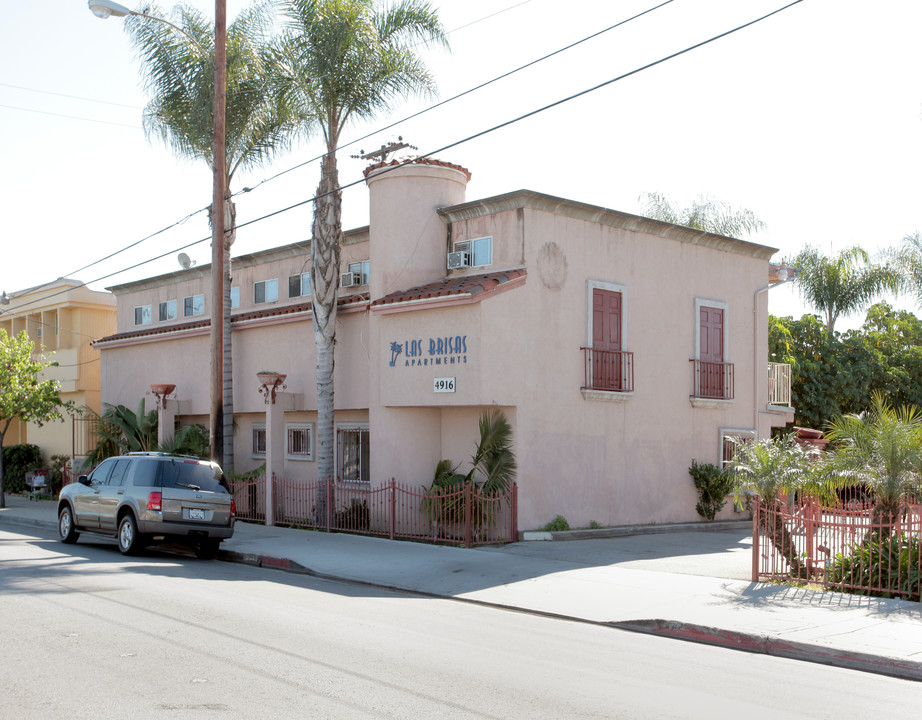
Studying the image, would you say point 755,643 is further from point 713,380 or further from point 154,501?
point 713,380

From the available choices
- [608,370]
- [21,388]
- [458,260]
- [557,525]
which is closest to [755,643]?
[557,525]

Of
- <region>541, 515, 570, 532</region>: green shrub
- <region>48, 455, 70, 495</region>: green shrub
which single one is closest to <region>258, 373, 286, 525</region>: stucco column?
<region>541, 515, 570, 532</region>: green shrub

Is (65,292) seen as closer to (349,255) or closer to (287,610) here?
(349,255)

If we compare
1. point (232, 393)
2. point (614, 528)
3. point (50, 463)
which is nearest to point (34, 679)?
point (614, 528)

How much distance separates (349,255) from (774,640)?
14.9 m

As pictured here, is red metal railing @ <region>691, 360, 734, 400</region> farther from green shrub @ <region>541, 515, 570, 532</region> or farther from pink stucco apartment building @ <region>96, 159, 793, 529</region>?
green shrub @ <region>541, 515, 570, 532</region>

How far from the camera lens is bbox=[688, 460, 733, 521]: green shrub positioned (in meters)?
20.6

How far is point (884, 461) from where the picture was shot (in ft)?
38.7

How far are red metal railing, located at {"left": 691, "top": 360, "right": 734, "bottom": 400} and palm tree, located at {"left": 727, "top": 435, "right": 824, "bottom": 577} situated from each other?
7723 mm

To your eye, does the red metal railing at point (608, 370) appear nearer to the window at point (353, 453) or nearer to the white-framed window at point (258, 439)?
the window at point (353, 453)

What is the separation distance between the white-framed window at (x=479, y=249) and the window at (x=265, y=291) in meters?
7.36

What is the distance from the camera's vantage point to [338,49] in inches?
729

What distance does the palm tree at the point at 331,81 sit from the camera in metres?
18.7

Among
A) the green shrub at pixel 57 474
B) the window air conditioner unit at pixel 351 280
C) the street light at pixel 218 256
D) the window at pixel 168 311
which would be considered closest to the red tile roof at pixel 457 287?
the window air conditioner unit at pixel 351 280
